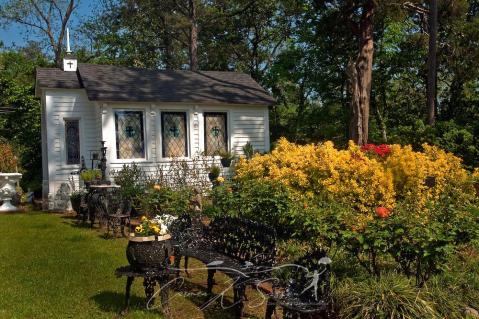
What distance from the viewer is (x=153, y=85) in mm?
15188

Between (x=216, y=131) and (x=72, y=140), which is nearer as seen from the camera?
(x=72, y=140)

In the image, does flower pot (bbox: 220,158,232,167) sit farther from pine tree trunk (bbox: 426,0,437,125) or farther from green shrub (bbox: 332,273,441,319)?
green shrub (bbox: 332,273,441,319)

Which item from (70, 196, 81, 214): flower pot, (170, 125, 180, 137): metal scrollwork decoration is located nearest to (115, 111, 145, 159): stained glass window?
(170, 125, 180, 137): metal scrollwork decoration

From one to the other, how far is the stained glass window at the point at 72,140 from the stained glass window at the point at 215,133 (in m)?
3.80

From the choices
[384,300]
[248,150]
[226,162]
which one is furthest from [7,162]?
[384,300]

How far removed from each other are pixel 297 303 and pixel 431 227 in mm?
1486

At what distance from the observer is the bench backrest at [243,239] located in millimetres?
4781

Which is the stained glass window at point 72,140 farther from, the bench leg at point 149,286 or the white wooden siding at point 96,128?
the bench leg at point 149,286

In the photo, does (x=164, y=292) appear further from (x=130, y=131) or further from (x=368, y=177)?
(x=130, y=131)

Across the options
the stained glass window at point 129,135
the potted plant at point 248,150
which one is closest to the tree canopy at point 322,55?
the potted plant at point 248,150

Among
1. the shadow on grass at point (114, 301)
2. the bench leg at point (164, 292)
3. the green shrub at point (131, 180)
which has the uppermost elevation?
the green shrub at point (131, 180)

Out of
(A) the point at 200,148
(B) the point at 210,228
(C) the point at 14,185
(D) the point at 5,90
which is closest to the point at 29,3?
(D) the point at 5,90

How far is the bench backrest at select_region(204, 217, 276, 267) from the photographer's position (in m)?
4.78

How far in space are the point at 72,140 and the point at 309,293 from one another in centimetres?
1149
